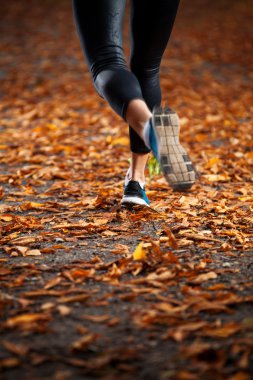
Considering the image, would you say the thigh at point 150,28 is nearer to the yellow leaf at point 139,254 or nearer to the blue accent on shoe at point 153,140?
the blue accent on shoe at point 153,140

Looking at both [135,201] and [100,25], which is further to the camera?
[135,201]

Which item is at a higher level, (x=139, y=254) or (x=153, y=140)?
(x=153, y=140)

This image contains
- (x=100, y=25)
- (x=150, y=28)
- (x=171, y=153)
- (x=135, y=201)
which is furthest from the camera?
(x=135, y=201)

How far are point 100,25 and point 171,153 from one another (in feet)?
2.08

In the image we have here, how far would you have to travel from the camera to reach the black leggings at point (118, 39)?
2.21 meters

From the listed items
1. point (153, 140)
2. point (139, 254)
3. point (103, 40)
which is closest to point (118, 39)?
point (103, 40)

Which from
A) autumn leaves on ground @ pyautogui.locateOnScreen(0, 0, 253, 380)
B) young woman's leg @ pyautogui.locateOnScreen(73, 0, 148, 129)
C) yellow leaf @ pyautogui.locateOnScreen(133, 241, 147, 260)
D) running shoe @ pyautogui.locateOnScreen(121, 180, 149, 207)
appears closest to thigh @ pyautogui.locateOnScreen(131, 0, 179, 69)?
young woman's leg @ pyautogui.locateOnScreen(73, 0, 148, 129)

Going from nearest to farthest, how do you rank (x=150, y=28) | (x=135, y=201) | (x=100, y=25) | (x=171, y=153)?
(x=171, y=153), (x=100, y=25), (x=150, y=28), (x=135, y=201)

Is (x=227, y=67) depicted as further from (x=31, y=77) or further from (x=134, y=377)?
(x=134, y=377)

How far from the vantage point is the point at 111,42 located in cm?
229

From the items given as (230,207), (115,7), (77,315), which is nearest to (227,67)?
(230,207)

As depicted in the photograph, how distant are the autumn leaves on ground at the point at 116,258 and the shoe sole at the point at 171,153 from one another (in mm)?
335

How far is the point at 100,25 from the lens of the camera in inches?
89.9

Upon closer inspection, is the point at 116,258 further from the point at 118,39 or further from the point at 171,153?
the point at 118,39
